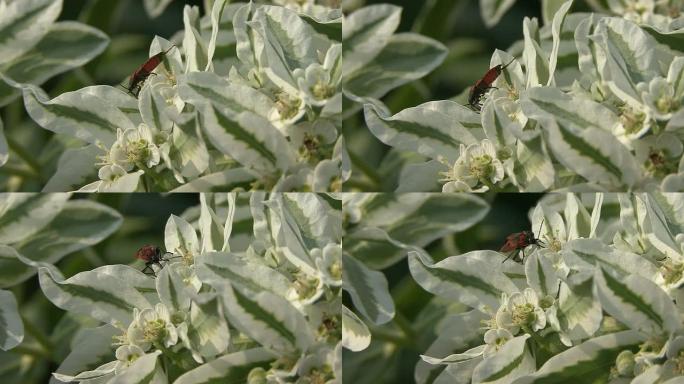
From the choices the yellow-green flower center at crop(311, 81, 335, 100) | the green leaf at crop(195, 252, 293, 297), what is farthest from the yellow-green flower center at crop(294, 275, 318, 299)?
the yellow-green flower center at crop(311, 81, 335, 100)

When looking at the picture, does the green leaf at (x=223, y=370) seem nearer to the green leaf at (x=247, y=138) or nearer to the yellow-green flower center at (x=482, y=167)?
the green leaf at (x=247, y=138)

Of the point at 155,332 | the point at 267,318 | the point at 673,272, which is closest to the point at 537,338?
the point at 673,272

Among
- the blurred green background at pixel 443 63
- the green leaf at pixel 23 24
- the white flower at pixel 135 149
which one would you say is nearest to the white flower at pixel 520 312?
the blurred green background at pixel 443 63

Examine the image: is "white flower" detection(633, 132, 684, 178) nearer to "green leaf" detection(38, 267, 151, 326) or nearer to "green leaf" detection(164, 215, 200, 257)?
"green leaf" detection(164, 215, 200, 257)

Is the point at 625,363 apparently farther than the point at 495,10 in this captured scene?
No

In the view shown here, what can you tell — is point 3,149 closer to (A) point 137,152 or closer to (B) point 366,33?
(A) point 137,152
